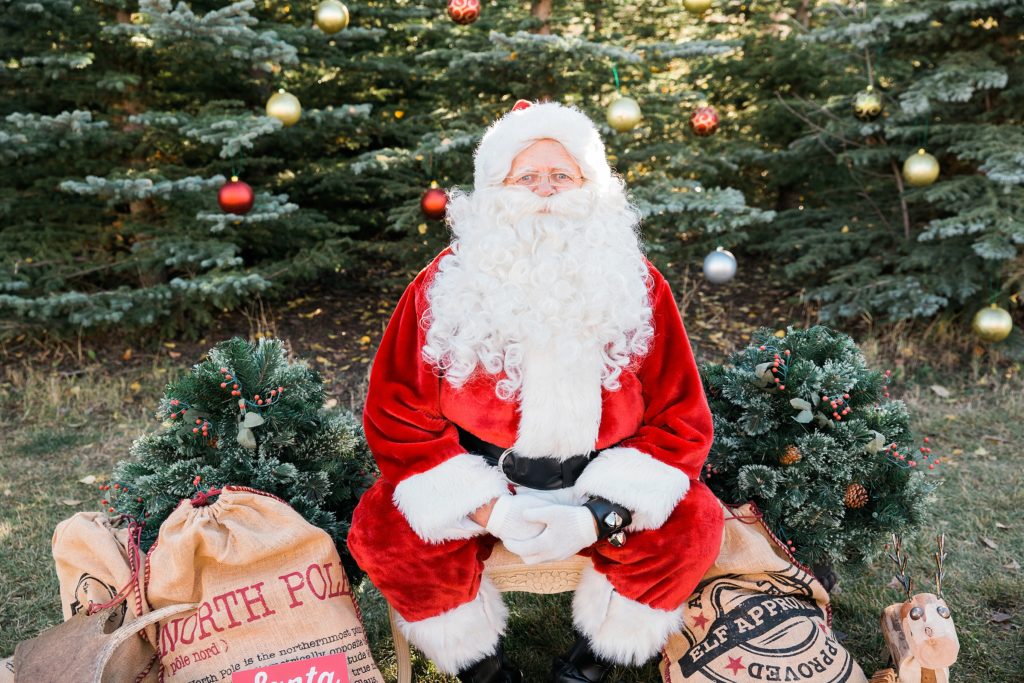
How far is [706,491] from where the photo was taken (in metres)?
2.45

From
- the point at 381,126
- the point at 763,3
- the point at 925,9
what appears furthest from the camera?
the point at 763,3

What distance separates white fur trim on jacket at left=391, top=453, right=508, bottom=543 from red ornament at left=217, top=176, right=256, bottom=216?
9.15 ft

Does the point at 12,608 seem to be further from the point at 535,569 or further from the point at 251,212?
the point at 251,212

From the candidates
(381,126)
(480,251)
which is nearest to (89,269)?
(381,126)

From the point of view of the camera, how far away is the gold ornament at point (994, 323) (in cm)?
493

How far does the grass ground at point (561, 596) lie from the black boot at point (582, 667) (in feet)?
1.08

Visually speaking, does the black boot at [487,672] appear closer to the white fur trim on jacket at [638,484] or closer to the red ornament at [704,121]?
the white fur trim on jacket at [638,484]

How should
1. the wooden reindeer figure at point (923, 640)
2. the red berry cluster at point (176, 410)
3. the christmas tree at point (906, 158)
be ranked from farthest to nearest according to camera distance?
the christmas tree at point (906, 158) < the red berry cluster at point (176, 410) < the wooden reindeer figure at point (923, 640)

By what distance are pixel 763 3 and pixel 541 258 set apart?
6.61 m

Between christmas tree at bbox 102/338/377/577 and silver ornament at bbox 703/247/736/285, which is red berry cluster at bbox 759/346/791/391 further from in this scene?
silver ornament at bbox 703/247/736/285

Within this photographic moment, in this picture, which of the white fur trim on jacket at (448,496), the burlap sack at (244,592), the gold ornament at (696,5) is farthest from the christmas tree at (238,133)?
the white fur trim on jacket at (448,496)

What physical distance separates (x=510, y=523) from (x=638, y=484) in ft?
1.33

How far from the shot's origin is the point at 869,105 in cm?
519

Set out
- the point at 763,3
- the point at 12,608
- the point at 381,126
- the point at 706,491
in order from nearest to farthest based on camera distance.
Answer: the point at 706,491 → the point at 12,608 → the point at 381,126 → the point at 763,3
